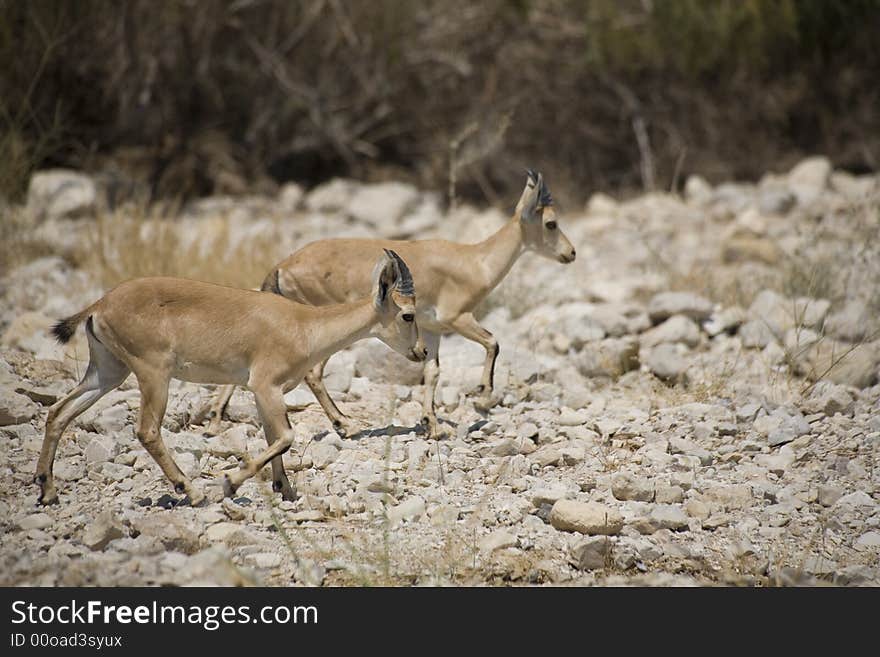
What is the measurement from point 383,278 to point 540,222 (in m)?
3.18

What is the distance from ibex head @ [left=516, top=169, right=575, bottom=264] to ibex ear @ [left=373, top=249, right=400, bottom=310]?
2.87 m

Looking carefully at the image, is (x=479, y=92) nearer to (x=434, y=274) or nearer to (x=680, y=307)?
(x=680, y=307)

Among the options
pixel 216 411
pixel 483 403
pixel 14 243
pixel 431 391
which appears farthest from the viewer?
pixel 14 243

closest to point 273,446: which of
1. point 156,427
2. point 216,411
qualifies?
point 156,427

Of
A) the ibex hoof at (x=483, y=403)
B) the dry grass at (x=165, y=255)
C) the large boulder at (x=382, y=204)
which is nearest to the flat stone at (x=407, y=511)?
the ibex hoof at (x=483, y=403)

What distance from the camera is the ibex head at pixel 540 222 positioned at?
10383 millimetres

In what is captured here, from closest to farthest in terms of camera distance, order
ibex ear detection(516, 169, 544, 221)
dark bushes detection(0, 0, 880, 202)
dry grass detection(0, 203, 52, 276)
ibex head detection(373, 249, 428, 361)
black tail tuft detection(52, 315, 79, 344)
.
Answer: black tail tuft detection(52, 315, 79, 344) < ibex head detection(373, 249, 428, 361) < ibex ear detection(516, 169, 544, 221) < dry grass detection(0, 203, 52, 276) < dark bushes detection(0, 0, 880, 202)

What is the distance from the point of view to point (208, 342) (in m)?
7.35

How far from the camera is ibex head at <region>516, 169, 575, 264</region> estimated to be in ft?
34.1

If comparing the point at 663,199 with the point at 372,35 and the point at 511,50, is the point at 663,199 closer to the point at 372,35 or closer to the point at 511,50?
the point at 511,50

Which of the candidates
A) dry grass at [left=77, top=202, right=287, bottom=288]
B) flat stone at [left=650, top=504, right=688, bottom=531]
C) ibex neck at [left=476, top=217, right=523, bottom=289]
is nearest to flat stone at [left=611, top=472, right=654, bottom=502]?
flat stone at [left=650, top=504, right=688, bottom=531]

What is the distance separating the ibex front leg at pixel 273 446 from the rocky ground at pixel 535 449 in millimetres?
157

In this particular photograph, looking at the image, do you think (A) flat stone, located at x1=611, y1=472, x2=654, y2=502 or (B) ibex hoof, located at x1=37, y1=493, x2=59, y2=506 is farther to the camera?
(A) flat stone, located at x1=611, y1=472, x2=654, y2=502

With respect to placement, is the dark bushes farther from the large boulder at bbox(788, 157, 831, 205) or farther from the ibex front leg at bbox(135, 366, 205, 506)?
the ibex front leg at bbox(135, 366, 205, 506)
